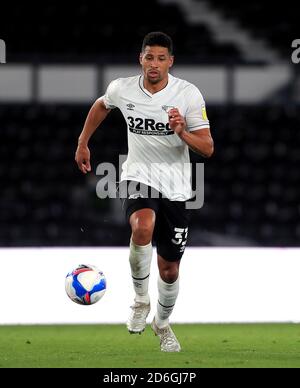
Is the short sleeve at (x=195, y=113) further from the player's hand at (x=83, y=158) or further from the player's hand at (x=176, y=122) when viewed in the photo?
the player's hand at (x=83, y=158)

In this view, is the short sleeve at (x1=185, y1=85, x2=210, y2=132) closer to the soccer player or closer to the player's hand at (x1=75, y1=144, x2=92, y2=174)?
the soccer player

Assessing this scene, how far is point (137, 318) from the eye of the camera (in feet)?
19.8

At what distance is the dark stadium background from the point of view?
1499 cm

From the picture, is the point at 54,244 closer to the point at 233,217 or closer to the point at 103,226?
the point at 103,226

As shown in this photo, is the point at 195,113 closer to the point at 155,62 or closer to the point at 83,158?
the point at 155,62

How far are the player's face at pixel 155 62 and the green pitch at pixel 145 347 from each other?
168 centimetres

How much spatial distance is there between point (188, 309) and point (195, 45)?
956 cm

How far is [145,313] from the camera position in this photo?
20.0 feet

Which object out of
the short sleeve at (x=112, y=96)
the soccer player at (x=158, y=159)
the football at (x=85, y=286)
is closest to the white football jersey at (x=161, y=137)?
the soccer player at (x=158, y=159)

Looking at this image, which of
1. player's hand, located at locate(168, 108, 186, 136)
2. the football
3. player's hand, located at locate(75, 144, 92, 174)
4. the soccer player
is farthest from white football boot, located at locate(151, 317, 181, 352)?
player's hand, located at locate(168, 108, 186, 136)

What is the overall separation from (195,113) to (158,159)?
36 centimetres

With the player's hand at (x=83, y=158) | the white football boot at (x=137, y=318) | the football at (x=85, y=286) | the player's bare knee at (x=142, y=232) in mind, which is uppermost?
the player's hand at (x=83, y=158)

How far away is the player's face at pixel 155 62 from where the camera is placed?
590 cm

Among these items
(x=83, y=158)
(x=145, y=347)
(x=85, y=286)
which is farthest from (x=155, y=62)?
(x=145, y=347)
